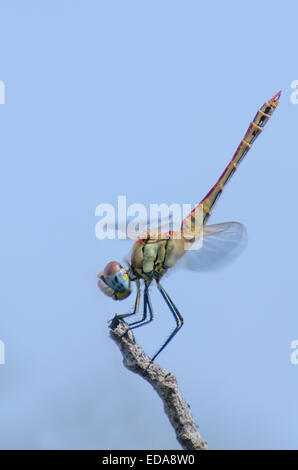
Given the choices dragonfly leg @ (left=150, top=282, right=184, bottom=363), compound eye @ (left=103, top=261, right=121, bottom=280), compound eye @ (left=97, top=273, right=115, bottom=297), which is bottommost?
dragonfly leg @ (left=150, top=282, right=184, bottom=363)

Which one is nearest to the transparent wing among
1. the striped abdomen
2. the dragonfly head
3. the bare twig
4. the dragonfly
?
the dragonfly

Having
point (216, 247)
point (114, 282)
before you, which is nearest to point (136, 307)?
point (114, 282)

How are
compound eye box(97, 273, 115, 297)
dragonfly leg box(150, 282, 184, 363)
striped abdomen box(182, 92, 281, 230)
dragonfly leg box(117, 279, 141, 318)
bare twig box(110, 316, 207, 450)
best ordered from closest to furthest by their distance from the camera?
bare twig box(110, 316, 207, 450) → dragonfly leg box(117, 279, 141, 318) → compound eye box(97, 273, 115, 297) → dragonfly leg box(150, 282, 184, 363) → striped abdomen box(182, 92, 281, 230)

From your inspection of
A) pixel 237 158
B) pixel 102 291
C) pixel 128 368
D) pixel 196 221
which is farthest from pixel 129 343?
pixel 237 158

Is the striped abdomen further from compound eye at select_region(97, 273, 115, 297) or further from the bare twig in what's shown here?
the bare twig

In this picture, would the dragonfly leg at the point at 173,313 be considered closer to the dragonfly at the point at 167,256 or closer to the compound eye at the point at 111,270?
the dragonfly at the point at 167,256

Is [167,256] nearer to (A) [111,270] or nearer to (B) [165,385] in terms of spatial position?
(A) [111,270]
